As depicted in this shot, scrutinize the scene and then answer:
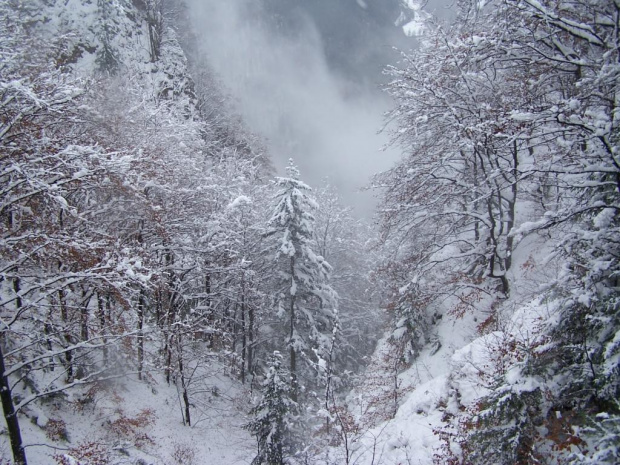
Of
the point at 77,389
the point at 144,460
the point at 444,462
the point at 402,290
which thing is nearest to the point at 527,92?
the point at 402,290

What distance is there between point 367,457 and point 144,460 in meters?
6.50

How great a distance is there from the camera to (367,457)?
7254 mm

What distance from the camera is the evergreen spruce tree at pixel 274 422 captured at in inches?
389

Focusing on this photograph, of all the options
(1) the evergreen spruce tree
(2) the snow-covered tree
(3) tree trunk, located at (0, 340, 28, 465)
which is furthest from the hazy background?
(3) tree trunk, located at (0, 340, 28, 465)

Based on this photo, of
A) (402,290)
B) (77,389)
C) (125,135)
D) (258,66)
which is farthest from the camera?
(258,66)

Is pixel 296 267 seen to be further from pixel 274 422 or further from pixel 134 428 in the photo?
pixel 134 428

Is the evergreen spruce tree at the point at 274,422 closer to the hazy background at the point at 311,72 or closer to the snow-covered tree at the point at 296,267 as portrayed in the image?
the snow-covered tree at the point at 296,267

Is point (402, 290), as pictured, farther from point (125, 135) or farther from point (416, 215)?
point (125, 135)

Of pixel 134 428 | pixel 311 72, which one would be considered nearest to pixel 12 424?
pixel 134 428

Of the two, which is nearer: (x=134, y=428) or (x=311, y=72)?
(x=134, y=428)

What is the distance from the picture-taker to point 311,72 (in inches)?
3292

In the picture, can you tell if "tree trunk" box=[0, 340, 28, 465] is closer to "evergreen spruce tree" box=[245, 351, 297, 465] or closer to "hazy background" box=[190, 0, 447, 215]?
"evergreen spruce tree" box=[245, 351, 297, 465]

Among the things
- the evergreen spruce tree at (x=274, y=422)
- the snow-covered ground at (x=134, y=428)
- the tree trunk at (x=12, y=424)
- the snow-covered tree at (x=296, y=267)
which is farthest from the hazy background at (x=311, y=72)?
the tree trunk at (x=12, y=424)

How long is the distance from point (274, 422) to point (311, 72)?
3334 inches
